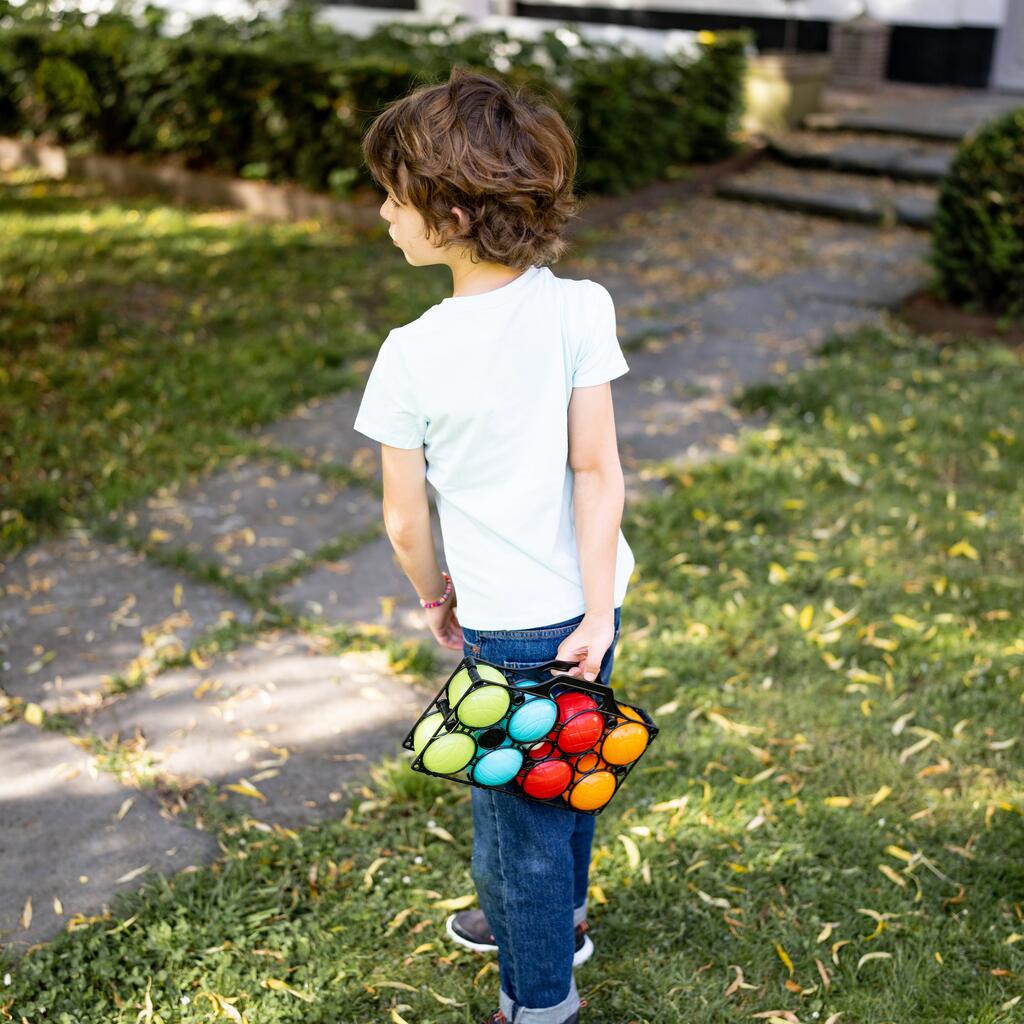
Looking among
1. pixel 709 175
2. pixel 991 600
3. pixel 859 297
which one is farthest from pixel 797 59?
pixel 991 600

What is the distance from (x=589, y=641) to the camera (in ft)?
6.24

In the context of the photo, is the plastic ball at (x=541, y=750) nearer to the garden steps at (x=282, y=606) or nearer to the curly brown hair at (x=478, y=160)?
the curly brown hair at (x=478, y=160)

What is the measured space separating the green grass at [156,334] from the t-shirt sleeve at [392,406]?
8.57 feet

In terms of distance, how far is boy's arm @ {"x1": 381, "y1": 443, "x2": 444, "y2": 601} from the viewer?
1827mm

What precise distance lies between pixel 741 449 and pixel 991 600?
1351 mm

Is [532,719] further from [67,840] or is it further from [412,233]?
[67,840]

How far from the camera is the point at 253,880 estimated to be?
2.57 metres

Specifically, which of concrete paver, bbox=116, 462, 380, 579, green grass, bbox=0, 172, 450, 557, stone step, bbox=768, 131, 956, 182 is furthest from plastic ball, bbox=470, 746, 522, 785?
stone step, bbox=768, 131, 956, 182

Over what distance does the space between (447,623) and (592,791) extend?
0.43 meters

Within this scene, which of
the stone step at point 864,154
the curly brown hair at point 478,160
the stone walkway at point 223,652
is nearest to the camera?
the curly brown hair at point 478,160

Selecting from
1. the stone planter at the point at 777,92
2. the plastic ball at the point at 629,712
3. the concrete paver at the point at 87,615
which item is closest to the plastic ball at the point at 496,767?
the plastic ball at the point at 629,712

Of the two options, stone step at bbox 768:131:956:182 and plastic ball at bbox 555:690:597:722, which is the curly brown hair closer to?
plastic ball at bbox 555:690:597:722

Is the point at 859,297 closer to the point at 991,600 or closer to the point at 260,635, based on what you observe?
the point at 991,600

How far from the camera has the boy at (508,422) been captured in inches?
65.6
